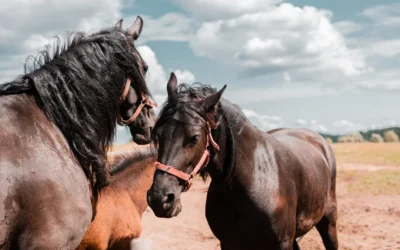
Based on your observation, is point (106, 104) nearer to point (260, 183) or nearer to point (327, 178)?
point (260, 183)

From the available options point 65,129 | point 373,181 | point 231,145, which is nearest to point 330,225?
point 231,145

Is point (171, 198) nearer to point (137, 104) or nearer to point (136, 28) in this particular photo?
point (137, 104)

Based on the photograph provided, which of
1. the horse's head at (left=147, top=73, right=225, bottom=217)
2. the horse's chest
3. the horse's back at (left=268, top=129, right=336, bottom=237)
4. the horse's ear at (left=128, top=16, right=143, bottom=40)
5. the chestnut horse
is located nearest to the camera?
the horse's head at (left=147, top=73, right=225, bottom=217)

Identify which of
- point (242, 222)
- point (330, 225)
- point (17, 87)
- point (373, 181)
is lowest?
point (373, 181)

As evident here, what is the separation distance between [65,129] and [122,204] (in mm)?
2738

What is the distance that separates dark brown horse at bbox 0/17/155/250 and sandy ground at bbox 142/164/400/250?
16.1 feet

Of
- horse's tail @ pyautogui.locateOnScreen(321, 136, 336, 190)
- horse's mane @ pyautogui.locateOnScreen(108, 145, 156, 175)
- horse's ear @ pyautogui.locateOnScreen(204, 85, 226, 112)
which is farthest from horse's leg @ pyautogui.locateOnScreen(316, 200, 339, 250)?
horse's ear @ pyautogui.locateOnScreen(204, 85, 226, 112)

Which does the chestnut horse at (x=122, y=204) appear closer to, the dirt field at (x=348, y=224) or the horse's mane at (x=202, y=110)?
the dirt field at (x=348, y=224)

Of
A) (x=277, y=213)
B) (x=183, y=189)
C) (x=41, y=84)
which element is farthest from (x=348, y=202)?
(x=41, y=84)

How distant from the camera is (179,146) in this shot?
133 inches

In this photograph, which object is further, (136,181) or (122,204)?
(136,181)

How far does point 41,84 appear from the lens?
9.49 feet

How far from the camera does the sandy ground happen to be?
27.8 feet

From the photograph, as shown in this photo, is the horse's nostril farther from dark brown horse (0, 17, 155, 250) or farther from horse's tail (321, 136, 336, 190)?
horse's tail (321, 136, 336, 190)
